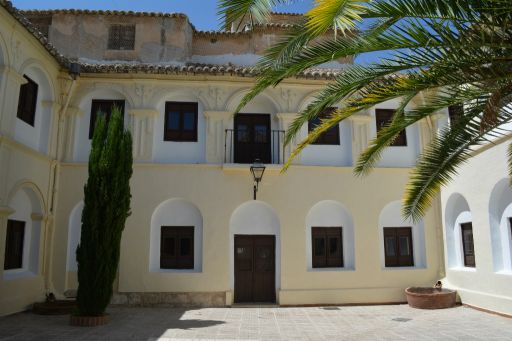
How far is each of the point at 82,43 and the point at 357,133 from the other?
9.78 meters

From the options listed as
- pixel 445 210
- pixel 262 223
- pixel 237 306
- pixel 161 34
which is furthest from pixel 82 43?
pixel 445 210

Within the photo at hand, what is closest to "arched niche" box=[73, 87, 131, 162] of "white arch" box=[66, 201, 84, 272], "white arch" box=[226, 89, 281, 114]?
"white arch" box=[66, 201, 84, 272]

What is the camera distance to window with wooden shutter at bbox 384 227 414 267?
45.4ft

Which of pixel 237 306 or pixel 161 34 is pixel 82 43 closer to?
pixel 161 34

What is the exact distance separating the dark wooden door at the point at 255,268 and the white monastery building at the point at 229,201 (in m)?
0.04

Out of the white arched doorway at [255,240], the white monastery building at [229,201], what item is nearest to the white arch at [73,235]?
the white monastery building at [229,201]

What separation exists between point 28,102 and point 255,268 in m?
7.68

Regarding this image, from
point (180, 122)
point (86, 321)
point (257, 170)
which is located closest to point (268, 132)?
point (257, 170)

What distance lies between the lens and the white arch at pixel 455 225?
13.1 metres

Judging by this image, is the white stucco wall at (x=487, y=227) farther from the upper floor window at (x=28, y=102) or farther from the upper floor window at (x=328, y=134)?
the upper floor window at (x=28, y=102)

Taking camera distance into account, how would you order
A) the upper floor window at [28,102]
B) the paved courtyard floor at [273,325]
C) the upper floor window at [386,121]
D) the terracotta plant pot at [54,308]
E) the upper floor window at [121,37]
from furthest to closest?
1. the upper floor window at [121,37]
2. the upper floor window at [386,121]
3. the upper floor window at [28,102]
4. the terracotta plant pot at [54,308]
5. the paved courtyard floor at [273,325]

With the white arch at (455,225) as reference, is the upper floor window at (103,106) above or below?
above

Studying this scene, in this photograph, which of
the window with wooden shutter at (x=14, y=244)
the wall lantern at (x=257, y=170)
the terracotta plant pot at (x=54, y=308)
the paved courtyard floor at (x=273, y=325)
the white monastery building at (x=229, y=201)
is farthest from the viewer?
the wall lantern at (x=257, y=170)

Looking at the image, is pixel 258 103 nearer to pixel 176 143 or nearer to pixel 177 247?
pixel 176 143
